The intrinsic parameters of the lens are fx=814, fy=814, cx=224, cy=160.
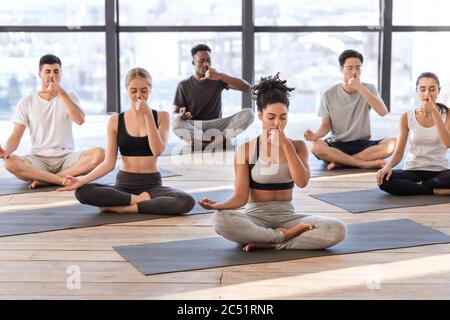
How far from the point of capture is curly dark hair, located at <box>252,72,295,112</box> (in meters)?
3.63

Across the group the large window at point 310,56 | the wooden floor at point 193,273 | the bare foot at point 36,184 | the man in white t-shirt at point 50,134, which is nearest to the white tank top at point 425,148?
the wooden floor at point 193,273

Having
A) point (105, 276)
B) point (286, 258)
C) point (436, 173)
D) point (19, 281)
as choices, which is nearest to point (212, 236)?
point (286, 258)

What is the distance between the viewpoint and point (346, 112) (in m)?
5.95

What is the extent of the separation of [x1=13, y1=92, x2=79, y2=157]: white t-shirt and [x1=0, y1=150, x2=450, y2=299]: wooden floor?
1356 mm

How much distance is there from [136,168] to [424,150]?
1.79 meters

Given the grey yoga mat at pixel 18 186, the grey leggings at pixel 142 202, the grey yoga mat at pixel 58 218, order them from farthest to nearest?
the grey yoga mat at pixel 18 186, the grey leggings at pixel 142 202, the grey yoga mat at pixel 58 218

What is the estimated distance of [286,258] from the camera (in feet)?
11.6

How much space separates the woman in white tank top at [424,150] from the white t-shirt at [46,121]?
2.06 meters

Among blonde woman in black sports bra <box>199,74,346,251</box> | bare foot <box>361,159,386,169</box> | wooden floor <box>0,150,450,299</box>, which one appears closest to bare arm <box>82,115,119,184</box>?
wooden floor <box>0,150,450,299</box>

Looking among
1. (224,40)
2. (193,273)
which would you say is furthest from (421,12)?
(193,273)

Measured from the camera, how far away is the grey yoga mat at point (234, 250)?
348cm

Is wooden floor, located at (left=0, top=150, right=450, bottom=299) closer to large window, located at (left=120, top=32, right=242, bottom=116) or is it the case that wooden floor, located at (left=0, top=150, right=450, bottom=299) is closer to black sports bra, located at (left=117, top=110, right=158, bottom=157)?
black sports bra, located at (left=117, top=110, right=158, bottom=157)

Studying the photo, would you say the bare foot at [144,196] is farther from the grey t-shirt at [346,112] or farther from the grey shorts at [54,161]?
the grey t-shirt at [346,112]

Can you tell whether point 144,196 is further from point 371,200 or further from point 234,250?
point 371,200
